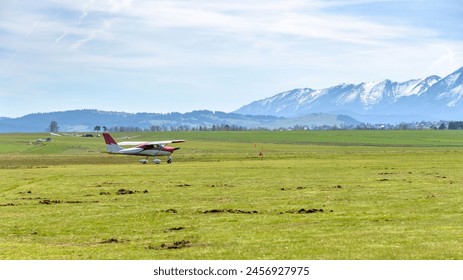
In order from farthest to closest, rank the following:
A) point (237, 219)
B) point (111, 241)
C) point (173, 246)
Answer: point (237, 219), point (111, 241), point (173, 246)

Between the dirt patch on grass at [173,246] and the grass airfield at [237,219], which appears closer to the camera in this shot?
the grass airfield at [237,219]

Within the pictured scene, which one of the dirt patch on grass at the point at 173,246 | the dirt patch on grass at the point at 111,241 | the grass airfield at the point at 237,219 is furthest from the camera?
the dirt patch on grass at the point at 111,241

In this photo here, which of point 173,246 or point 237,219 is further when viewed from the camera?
point 237,219

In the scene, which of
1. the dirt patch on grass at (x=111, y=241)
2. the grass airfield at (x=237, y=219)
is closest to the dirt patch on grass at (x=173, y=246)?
the grass airfield at (x=237, y=219)

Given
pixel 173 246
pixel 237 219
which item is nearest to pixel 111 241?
pixel 173 246

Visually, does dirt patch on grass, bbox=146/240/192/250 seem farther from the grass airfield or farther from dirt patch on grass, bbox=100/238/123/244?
dirt patch on grass, bbox=100/238/123/244

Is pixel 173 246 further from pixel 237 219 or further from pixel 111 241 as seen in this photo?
pixel 237 219

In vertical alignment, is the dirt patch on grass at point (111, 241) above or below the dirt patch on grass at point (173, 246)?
below

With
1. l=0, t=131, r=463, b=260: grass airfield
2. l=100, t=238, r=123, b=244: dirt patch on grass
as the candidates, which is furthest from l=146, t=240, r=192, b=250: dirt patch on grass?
l=100, t=238, r=123, b=244: dirt patch on grass

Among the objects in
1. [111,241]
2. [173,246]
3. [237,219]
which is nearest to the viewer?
[173,246]

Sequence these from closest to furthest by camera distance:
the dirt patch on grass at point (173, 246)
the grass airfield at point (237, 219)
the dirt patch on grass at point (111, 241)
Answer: the grass airfield at point (237, 219), the dirt patch on grass at point (173, 246), the dirt patch on grass at point (111, 241)

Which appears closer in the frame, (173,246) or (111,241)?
(173,246)

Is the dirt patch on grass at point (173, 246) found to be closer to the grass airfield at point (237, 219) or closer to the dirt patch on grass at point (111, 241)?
the grass airfield at point (237, 219)

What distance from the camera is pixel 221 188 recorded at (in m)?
43.0
